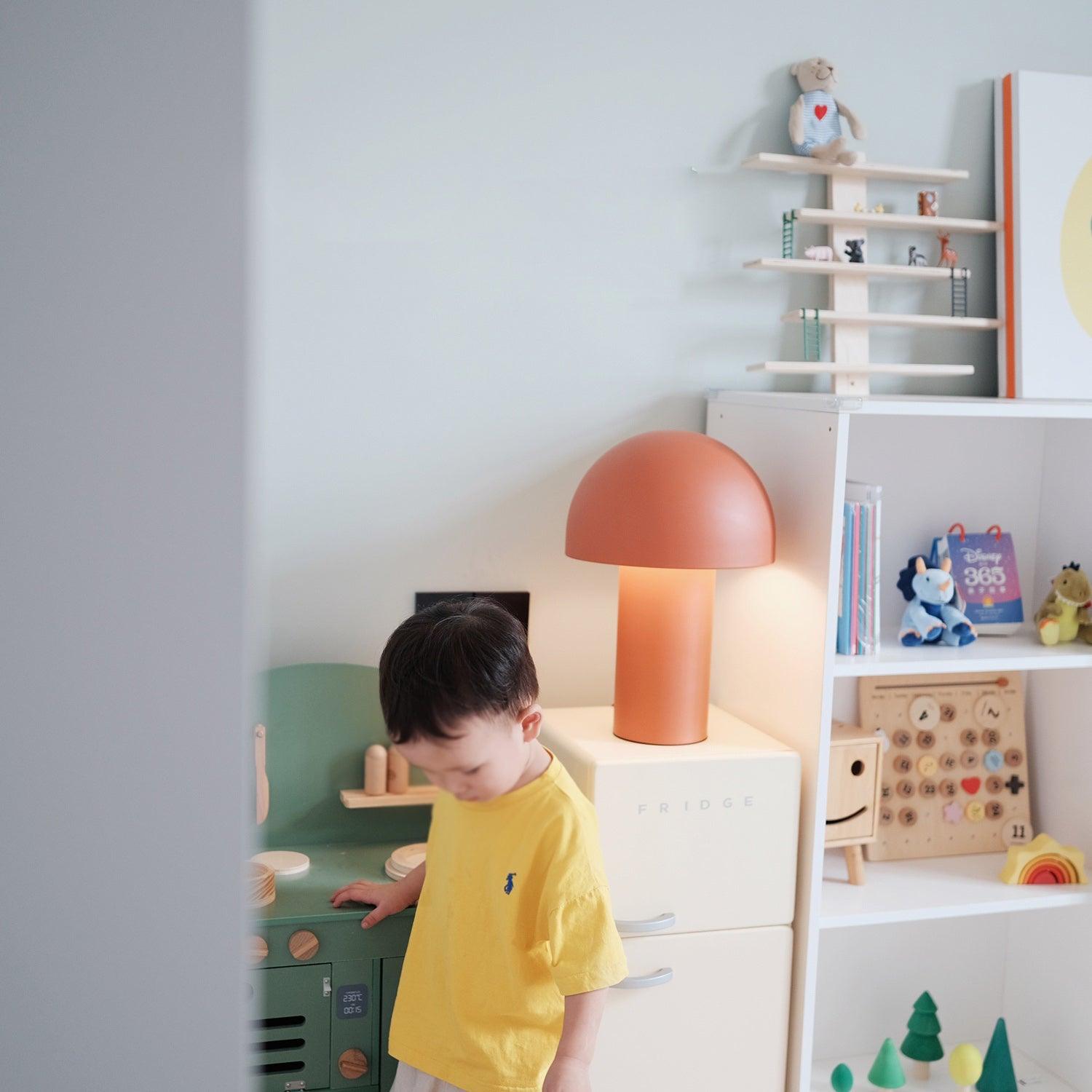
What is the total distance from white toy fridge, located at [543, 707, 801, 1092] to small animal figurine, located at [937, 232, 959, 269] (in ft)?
2.76

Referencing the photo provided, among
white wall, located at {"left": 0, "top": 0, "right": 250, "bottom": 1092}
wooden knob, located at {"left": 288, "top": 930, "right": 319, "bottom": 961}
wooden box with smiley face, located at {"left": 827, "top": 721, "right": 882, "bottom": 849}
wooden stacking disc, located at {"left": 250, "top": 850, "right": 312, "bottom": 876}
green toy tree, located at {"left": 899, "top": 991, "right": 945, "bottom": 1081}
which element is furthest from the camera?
green toy tree, located at {"left": 899, "top": 991, "right": 945, "bottom": 1081}

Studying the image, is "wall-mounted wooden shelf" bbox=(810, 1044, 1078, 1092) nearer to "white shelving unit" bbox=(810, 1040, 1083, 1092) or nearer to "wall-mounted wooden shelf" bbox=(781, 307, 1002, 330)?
"white shelving unit" bbox=(810, 1040, 1083, 1092)

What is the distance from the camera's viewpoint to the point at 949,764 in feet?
6.05

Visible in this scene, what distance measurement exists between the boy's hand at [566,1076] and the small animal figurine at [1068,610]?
1.02m

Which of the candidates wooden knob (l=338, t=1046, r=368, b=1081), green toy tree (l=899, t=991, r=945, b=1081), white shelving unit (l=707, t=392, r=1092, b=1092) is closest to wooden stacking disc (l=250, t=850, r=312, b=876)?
wooden knob (l=338, t=1046, r=368, b=1081)

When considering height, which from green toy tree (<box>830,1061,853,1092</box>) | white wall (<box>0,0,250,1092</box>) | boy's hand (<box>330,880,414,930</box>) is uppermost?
white wall (<box>0,0,250,1092</box>)

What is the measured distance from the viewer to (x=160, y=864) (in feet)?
0.77

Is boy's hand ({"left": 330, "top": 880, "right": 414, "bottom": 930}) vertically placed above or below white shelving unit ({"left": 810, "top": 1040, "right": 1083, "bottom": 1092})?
above

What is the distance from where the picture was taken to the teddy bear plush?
1683mm

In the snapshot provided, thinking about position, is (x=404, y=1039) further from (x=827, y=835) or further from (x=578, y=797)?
(x=827, y=835)

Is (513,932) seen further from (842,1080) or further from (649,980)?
(842,1080)

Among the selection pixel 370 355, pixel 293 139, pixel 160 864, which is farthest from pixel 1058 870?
pixel 160 864

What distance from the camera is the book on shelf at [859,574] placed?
4.90ft

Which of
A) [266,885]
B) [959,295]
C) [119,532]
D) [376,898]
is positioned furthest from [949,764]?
[119,532]
